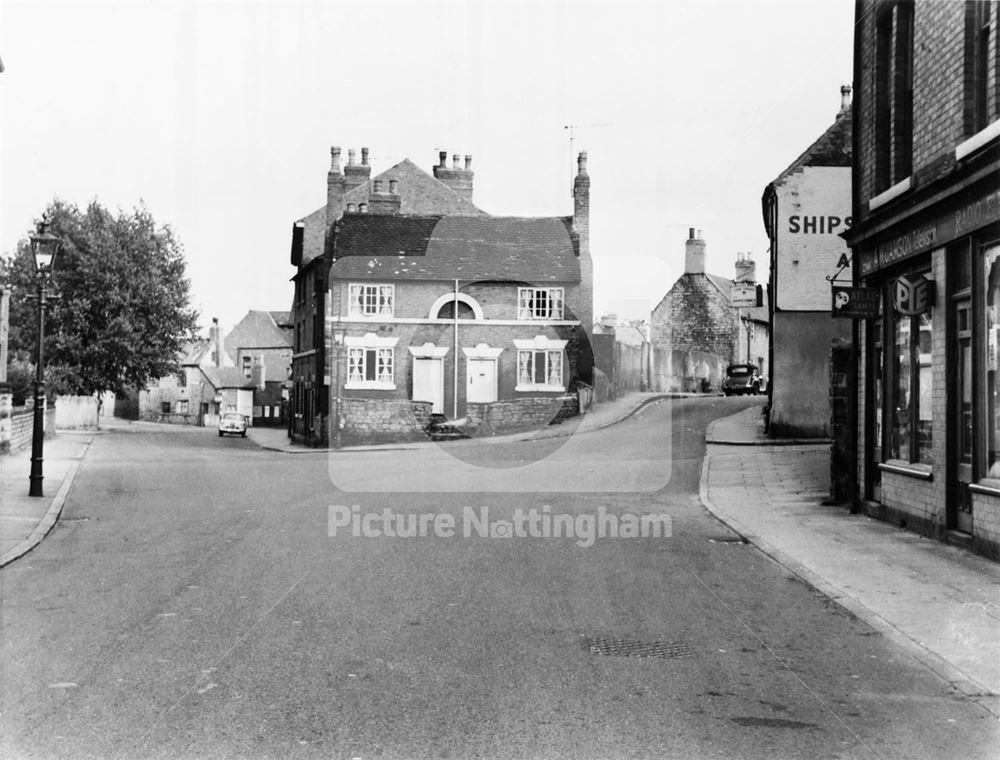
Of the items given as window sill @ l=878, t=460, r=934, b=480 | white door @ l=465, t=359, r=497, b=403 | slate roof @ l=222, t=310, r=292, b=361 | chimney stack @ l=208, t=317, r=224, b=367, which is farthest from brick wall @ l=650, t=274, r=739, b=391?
window sill @ l=878, t=460, r=934, b=480

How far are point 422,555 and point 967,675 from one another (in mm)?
5936

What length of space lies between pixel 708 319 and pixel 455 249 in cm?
2773

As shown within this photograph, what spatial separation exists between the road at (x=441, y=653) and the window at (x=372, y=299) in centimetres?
2728

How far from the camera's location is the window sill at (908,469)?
40.6 ft

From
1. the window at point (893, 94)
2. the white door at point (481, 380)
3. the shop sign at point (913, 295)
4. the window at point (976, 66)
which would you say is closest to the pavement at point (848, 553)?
the shop sign at point (913, 295)

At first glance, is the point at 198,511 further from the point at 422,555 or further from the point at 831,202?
the point at 831,202

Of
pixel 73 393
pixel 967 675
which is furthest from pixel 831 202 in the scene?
pixel 73 393

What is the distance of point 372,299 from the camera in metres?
40.9

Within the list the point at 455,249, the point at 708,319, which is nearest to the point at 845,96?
the point at 455,249

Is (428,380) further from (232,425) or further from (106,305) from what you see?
(106,305)

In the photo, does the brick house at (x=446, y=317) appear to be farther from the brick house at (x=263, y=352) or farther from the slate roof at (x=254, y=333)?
the slate roof at (x=254, y=333)

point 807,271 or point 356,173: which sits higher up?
point 356,173

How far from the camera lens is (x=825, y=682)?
629 cm

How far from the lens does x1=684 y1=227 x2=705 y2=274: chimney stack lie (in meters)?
65.8
